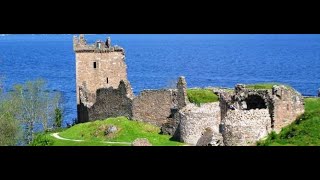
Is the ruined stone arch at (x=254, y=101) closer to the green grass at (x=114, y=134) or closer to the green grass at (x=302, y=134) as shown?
the green grass at (x=114, y=134)

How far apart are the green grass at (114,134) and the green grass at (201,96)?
2.72 metres

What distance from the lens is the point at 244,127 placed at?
119 ft

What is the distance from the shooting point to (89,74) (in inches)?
2387

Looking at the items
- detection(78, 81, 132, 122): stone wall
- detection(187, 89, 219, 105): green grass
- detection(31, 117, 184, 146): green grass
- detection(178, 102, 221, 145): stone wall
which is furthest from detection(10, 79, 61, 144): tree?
detection(178, 102, 221, 145): stone wall

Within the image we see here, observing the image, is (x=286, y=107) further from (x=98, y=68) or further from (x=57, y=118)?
(x=57, y=118)

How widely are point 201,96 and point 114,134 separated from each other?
564cm

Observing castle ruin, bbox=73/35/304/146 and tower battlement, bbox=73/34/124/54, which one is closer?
castle ruin, bbox=73/35/304/146

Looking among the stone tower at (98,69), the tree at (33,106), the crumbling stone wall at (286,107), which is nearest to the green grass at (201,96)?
the crumbling stone wall at (286,107)

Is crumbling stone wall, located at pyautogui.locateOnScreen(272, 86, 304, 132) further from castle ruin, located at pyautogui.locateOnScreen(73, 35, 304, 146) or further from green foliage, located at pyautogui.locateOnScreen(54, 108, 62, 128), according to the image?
green foliage, located at pyautogui.locateOnScreen(54, 108, 62, 128)

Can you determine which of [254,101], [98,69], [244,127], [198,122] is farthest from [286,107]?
[98,69]

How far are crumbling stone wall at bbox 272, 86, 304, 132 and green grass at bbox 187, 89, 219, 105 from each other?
8.26 metres

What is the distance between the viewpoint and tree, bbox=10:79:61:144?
6506cm
